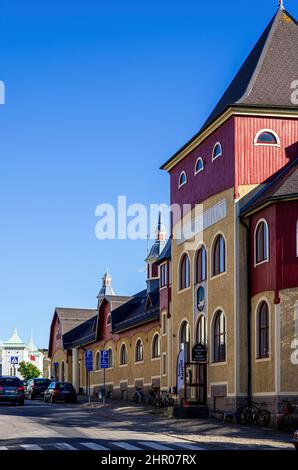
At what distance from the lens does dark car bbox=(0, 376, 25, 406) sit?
45.0 m

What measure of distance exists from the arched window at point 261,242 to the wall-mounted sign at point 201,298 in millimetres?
5207

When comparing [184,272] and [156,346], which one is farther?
[156,346]

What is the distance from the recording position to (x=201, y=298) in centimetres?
3706

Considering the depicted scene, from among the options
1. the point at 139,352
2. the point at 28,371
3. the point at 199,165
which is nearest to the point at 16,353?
the point at 28,371

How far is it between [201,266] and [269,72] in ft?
28.5

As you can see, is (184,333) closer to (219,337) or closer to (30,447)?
(219,337)

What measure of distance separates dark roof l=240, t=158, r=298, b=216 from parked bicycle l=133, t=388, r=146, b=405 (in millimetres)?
18226

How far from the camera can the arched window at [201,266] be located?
36.8 meters

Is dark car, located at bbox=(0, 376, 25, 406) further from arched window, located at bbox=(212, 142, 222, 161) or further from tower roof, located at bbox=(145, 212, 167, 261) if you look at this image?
tower roof, located at bbox=(145, 212, 167, 261)

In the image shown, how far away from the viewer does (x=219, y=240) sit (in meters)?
35.1

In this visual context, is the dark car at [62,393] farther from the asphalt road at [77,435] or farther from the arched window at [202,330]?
the arched window at [202,330]

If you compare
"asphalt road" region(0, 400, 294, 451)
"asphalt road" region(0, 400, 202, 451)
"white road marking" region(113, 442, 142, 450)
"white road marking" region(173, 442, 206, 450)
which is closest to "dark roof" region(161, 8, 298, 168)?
"asphalt road" region(0, 400, 294, 451)
